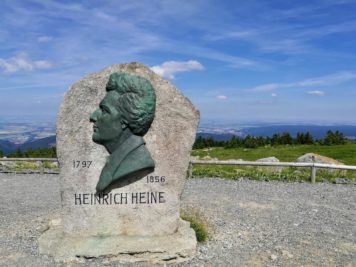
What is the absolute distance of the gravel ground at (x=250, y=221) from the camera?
247 inches

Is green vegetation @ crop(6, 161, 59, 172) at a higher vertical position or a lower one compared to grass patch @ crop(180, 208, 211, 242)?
higher

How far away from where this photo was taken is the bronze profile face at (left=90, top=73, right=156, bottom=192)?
19.7 feet

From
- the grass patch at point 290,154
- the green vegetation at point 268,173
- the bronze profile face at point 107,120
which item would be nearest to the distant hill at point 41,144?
the grass patch at point 290,154

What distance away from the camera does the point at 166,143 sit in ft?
20.7

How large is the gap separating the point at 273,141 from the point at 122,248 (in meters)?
24.0

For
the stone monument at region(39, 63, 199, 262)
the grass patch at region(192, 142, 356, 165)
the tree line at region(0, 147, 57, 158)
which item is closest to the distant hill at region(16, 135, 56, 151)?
the tree line at region(0, 147, 57, 158)

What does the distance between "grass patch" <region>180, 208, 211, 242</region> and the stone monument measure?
67 cm

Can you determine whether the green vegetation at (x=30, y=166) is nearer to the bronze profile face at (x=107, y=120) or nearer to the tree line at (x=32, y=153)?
the tree line at (x=32, y=153)

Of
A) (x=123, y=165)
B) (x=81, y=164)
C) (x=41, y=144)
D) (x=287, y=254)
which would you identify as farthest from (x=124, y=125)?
(x=41, y=144)

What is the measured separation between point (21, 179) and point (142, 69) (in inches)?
397

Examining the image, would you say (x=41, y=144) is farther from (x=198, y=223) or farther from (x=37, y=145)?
(x=198, y=223)

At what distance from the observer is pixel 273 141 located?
28.9 meters

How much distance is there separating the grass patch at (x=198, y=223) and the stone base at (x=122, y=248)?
784 mm

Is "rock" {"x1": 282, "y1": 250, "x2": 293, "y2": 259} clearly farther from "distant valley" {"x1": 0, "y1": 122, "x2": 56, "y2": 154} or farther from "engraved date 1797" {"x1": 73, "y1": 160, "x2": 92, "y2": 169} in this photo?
"distant valley" {"x1": 0, "y1": 122, "x2": 56, "y2": 154}
